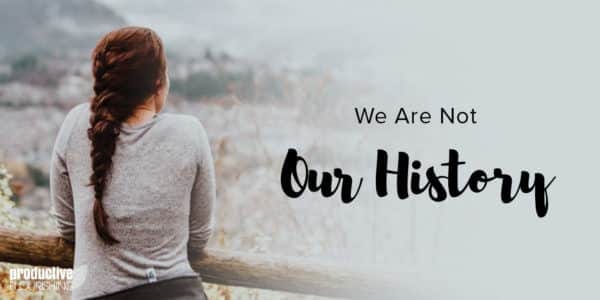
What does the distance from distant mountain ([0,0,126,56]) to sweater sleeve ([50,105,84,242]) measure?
496 millimetres

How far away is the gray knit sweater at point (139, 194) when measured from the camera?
2.06 meters

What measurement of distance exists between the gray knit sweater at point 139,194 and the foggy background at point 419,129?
450mm

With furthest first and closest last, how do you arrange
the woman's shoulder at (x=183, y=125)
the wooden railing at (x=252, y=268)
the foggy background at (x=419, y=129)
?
the foggy background at (x=419, y=129) < the wooden railing at (x=252, y=268) < the woman's shoulder at (x=183, y=125)

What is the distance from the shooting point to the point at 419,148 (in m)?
2.51

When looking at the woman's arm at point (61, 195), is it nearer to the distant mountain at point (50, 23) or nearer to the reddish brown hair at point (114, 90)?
the reddish brown hair at point (114, 90)

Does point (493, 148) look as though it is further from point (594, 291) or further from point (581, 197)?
point (594, 291)

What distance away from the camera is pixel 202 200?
2.14 metres

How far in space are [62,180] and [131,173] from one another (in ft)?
0.82

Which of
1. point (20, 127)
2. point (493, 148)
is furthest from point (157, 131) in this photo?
point (493, 148)

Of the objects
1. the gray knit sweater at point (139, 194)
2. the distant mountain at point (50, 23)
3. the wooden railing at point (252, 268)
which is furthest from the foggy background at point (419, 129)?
the gray knit sweater at point (139, 194)
